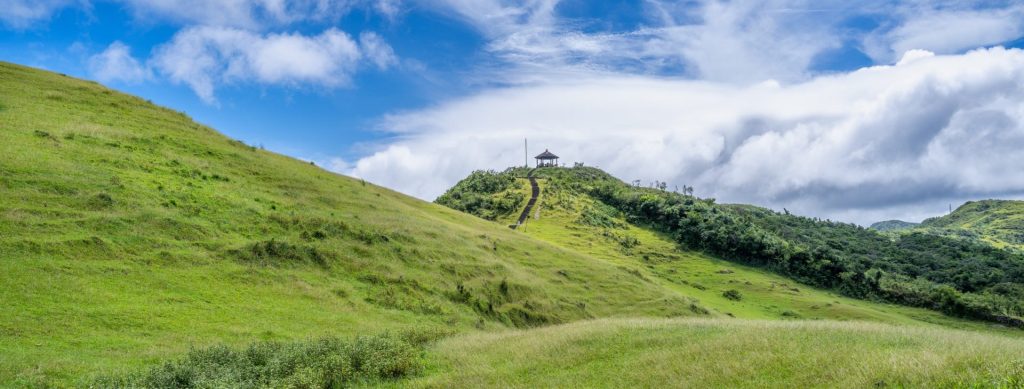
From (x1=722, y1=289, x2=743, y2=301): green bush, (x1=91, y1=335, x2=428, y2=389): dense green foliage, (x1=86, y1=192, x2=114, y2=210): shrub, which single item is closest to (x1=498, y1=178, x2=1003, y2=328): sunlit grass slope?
(x1=722, y1=289, x2=743, y2=301): green bush

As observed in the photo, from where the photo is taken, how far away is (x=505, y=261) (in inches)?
1812

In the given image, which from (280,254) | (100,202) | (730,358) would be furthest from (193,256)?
(730,358)

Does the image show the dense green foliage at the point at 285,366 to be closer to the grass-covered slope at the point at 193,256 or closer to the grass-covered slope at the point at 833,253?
the grass-covered slope at the point at 193,256

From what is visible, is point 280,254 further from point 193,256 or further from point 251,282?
point 193,256

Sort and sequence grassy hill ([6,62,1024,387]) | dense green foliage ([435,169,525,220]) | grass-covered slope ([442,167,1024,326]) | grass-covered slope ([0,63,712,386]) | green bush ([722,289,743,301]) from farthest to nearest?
1. dense green foliage ([435,169,525,220])
2. grass-covered slope ([442,167,1024,326])
3. green bush ([722,289,743,301])
4. grass-covered slope ([0,63,712,386])
5. grassy hill ([6,62,1024,387])

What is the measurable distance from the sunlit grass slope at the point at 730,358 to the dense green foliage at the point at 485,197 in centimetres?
10309

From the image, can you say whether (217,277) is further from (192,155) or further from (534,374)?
(192,155)

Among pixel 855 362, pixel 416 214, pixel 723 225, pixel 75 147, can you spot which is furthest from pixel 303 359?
pixel 723 225

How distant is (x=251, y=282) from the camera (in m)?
25.9

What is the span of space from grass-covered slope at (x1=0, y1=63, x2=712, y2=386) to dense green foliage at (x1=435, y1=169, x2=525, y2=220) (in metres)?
72.9

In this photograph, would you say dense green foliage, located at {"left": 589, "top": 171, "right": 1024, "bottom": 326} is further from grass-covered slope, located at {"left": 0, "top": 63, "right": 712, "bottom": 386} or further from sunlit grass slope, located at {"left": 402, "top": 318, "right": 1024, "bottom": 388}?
sunlit grass slope, located at {"left": 402, "top": 318, "right": 1024, "bottom": 388}

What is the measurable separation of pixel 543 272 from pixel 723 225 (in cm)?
7794

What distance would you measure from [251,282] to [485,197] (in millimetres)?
110646

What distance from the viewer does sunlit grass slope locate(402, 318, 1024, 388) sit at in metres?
10.3
